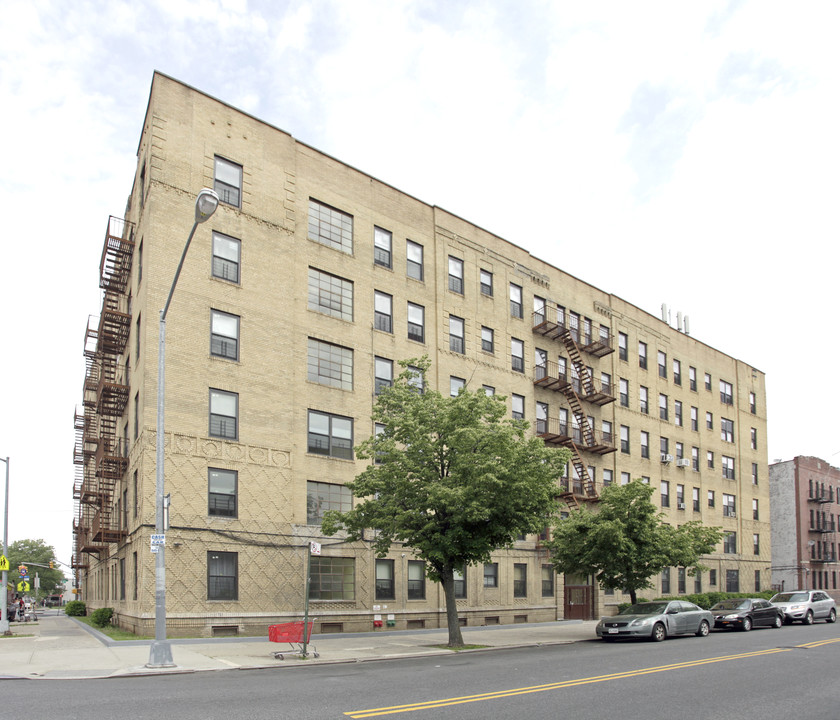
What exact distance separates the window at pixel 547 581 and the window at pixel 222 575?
57.4ft

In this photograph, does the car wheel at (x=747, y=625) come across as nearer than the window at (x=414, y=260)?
Yes

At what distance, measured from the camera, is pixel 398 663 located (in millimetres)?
19156

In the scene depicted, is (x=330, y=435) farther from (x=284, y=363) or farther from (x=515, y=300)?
(x=515, y=300)

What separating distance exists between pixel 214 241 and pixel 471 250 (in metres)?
13.8

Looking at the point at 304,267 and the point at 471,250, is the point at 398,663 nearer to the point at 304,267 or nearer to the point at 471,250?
the point at 304,267

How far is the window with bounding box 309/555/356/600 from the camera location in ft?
91.9

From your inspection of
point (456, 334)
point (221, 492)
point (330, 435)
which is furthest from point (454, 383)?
point (221, 492)

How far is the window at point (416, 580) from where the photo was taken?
31.2m

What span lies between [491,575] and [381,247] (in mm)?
15564

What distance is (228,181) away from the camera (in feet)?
93.9

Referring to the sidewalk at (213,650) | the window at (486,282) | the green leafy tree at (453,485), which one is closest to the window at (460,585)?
the sidewalk at (213,650)

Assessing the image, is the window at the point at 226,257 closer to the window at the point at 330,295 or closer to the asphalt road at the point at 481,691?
the window at the point at 330,295

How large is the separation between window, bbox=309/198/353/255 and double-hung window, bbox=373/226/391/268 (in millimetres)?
1373

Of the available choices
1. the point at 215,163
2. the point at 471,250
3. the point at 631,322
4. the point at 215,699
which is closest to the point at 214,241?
the point at 215,163
